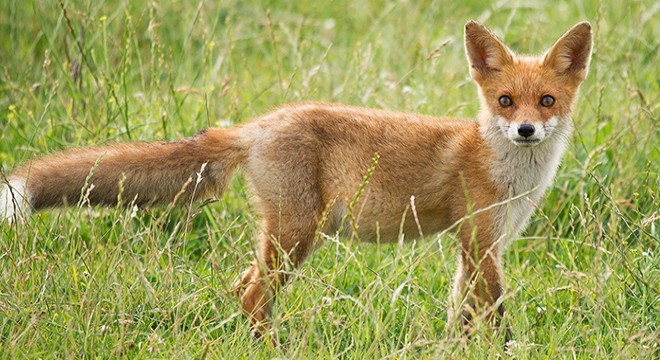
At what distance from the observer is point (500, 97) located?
5.32 metres

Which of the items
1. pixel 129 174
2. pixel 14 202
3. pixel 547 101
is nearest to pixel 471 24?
pixel 547 101

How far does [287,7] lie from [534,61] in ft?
15.6

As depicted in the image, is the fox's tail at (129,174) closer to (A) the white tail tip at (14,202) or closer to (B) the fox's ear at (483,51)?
(A) the white tail tip at (14,202)

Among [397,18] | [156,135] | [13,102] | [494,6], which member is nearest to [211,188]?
[156,135]

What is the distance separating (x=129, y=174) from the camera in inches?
194

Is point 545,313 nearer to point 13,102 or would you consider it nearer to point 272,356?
point 272,356

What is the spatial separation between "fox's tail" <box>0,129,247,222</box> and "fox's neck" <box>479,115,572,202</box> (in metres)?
1.42

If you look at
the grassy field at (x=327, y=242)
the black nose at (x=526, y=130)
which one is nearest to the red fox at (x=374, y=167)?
the black nose at (x=526, y=130)

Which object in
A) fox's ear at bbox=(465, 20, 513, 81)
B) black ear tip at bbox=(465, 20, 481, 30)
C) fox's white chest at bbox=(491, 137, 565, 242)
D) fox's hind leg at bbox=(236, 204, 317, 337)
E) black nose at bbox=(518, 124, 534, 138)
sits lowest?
fox's hind leg at bbox=(236, 204, 317, 337)

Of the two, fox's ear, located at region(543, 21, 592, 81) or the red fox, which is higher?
fox's ear, located at region(543, 21, 592, 81)

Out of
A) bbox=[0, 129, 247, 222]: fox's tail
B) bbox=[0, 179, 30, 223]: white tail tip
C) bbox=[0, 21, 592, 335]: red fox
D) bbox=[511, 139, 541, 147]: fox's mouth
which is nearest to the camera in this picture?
bbox=[0, 179, 30, 223]: white tail tip

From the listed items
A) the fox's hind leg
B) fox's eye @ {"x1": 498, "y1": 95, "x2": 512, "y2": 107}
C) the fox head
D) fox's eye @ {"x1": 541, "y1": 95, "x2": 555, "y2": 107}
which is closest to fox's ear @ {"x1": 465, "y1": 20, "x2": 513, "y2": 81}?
the fox head

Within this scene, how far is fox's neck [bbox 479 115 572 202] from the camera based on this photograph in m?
5.32

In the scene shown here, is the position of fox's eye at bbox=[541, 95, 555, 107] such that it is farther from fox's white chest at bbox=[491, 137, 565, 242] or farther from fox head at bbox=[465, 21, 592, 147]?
fox's white chest at bbox=[491, 137, 565, 242]
